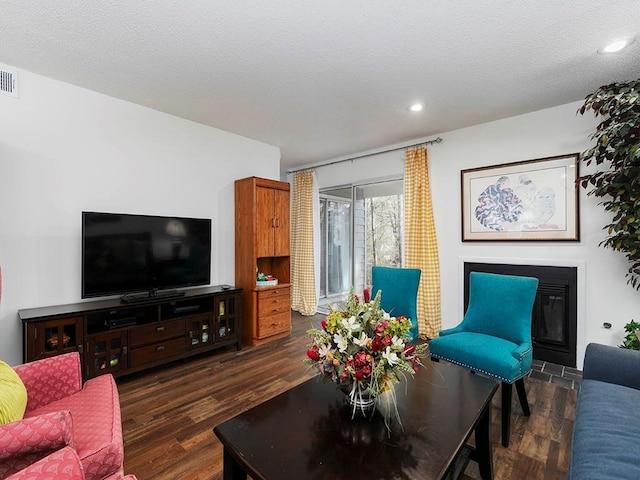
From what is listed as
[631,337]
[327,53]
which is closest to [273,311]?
[327,53]

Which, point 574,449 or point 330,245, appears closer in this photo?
point 574,449

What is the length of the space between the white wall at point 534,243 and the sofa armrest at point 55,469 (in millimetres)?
3664

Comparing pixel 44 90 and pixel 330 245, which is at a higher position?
pixel 44 90

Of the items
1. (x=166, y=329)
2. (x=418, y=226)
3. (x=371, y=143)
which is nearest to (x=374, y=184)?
(x=371, y=143)

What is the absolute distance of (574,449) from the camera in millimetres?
1311

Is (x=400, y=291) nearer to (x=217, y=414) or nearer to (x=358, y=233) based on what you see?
(x=217, y=414)

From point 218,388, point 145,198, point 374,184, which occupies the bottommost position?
point 218,388

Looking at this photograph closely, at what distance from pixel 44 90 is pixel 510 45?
364 cm

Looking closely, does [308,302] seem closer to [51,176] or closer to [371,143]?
[371,143]

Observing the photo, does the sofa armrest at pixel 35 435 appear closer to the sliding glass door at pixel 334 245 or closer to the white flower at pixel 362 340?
the white flower at pixel 362 340

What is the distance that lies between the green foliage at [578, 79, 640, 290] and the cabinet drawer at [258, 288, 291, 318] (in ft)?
10.7

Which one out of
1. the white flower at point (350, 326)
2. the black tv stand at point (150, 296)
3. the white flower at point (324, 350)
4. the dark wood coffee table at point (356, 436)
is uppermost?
the white flower at point (350, 326)

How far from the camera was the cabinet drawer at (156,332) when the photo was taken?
2.78m

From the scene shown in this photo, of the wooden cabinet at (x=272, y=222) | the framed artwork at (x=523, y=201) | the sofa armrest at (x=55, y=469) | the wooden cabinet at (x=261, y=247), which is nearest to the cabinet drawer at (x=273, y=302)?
the wooden cabinet at (x=261, y=247)
